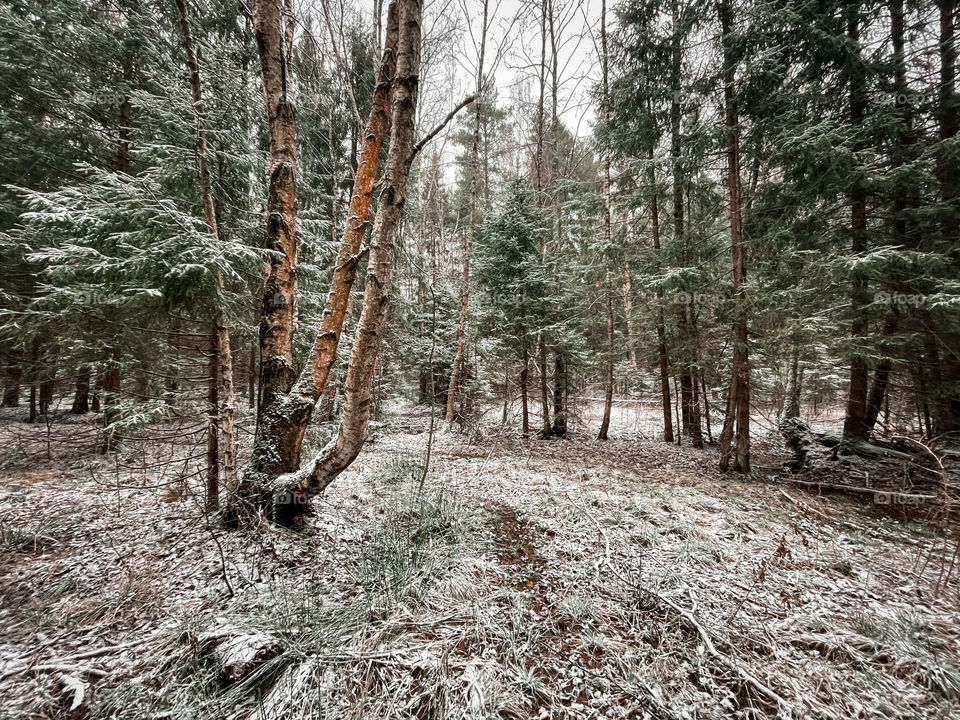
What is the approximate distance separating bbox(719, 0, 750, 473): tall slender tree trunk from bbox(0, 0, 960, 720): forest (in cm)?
8

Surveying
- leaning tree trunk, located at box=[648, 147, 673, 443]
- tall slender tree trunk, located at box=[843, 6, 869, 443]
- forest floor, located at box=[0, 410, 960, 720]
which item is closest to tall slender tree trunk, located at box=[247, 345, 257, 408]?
forest floor, located at box=[0, 410, 960, 720]

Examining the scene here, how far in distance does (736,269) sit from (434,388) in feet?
20.8

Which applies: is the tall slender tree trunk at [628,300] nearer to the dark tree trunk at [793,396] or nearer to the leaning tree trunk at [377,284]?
the dark tree trunk at [793,396]

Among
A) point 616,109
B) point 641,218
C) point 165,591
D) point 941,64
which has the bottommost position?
point 165,591

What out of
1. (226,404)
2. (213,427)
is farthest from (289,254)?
(213,427)

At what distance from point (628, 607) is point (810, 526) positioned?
3.53m

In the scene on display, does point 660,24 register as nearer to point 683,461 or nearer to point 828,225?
point 828,225

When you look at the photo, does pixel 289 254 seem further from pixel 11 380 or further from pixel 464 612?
pixel 11 380

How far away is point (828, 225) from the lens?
6691mm

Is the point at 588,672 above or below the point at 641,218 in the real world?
below

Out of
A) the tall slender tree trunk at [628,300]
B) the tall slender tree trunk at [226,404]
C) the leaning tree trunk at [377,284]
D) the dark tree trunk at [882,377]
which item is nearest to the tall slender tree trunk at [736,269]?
the dark tree trunk at [882,377]

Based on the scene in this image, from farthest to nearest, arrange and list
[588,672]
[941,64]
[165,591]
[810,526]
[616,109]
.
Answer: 1. [616,109]
2. [941,64]
3. [810,526]
4. [165,591]
5. [588,672]

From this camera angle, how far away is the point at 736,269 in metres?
6.39

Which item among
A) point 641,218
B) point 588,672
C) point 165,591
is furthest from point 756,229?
point 165,591
